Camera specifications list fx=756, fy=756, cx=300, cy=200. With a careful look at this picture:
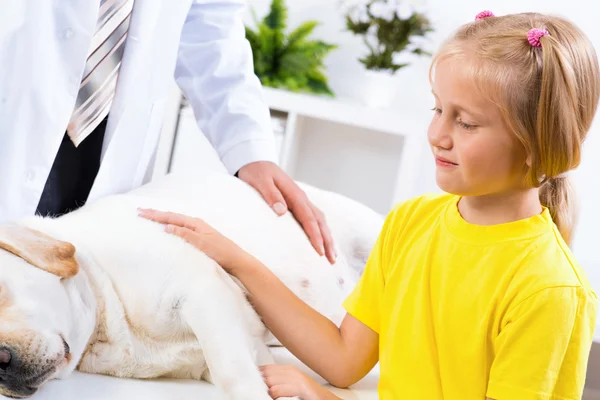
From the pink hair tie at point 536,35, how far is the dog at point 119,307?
1.80 ft

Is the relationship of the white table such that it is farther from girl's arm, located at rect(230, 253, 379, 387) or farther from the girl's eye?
the girl's eye

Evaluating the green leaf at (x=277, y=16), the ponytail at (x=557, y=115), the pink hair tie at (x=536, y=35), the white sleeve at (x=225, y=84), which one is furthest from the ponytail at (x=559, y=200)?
the green leaf at (x=277, y=16)

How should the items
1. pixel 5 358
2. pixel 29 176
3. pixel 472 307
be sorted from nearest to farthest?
pixel 5 358 → pixel 472 307 → pixel 29 176

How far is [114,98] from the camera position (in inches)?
56.1

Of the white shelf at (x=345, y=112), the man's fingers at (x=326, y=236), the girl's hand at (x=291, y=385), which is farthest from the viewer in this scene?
the white shelf at (x=345, y=112)

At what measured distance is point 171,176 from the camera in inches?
60.4

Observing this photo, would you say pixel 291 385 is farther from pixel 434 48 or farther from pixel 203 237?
pixel 434 48

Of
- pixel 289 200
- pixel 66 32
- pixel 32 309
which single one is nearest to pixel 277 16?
pixel 289 200

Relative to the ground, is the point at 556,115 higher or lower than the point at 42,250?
higher

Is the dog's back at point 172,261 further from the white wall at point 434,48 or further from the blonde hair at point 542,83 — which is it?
the white wall at point 434,48

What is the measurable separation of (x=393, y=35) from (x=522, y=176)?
2587 mm

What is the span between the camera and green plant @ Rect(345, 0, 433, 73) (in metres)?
3.42

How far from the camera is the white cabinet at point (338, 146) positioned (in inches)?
135

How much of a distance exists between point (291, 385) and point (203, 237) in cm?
28
